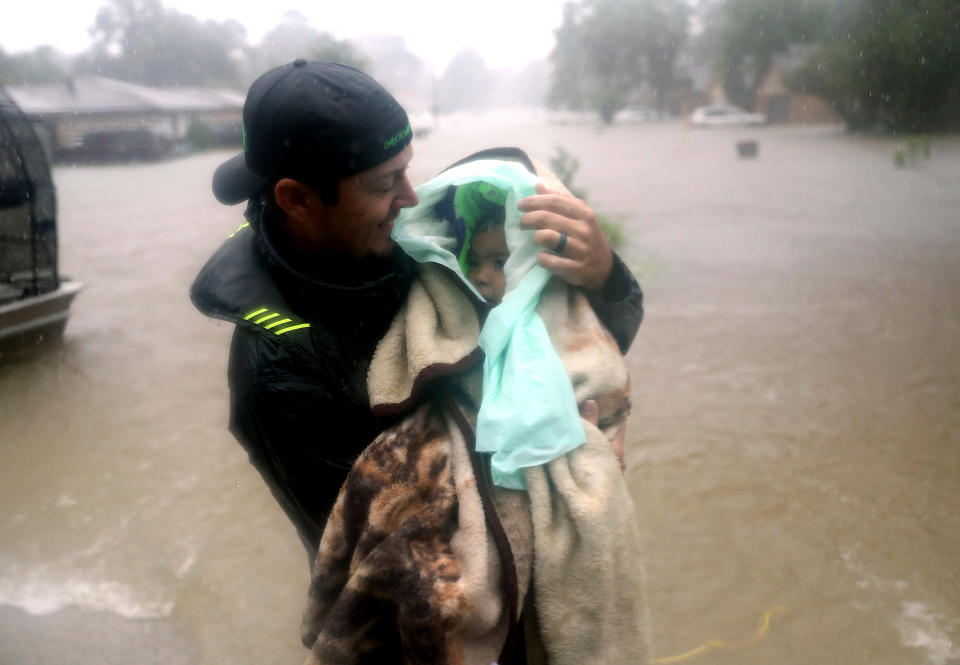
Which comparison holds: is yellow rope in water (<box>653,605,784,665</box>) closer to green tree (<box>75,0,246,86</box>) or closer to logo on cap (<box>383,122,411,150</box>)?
logo on cap (<box>383,122,411,150</box>)

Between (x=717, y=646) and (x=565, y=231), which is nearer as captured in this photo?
(x=565, y=231)

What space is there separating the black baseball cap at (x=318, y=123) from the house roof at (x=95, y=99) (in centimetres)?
3235

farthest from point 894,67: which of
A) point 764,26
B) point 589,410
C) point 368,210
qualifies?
point 368,210

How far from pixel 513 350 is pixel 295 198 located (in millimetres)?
484

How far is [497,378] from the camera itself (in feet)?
4.66

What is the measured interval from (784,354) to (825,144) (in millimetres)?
20842

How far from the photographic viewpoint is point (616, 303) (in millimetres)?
1659

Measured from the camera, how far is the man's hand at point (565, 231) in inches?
59.7

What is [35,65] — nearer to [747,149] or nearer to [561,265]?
[747,149]

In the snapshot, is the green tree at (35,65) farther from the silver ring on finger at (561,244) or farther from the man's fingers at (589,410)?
the man's fingers at (589,410)

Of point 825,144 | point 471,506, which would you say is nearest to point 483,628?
point 471,506

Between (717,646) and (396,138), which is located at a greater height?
(396,138)

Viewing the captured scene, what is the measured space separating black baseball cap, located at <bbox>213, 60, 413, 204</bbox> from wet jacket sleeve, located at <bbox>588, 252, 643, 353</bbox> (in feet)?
1.73

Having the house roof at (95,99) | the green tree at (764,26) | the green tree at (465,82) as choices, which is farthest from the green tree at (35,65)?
the green tree at (465,82)
